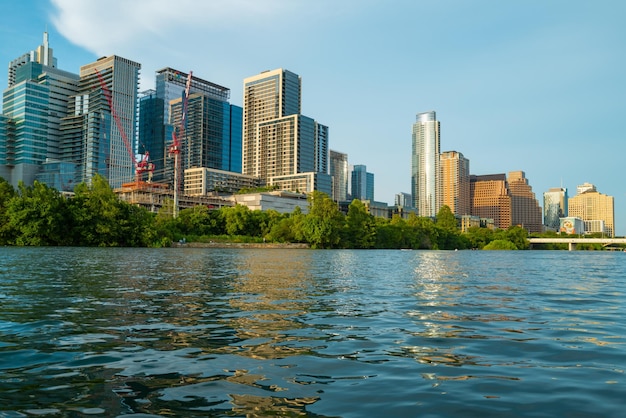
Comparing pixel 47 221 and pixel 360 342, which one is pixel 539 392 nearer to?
pixel 360 342

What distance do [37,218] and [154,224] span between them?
29164 millimetres

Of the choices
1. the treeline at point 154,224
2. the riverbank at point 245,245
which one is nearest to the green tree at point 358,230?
the treeline at point 154,224

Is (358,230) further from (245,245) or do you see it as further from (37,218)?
(37,218)

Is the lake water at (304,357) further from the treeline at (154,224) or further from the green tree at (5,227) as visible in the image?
the green tree at (5,227)

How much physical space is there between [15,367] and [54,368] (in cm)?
76

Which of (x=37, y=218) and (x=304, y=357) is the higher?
(x=37, y=218)

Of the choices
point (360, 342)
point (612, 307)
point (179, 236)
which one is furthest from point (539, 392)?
point (179, 236)

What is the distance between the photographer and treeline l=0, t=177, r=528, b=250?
9981 cm

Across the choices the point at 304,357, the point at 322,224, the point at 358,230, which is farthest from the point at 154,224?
the point at 304,357

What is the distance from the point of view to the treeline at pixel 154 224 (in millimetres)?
99812

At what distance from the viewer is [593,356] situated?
446 inches

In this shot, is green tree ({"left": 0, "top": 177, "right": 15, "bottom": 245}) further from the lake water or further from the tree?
the lake water

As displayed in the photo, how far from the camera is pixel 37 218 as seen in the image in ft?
327

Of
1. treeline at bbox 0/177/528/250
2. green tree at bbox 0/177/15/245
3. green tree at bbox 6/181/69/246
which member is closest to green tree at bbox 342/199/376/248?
treeline at bbox 0/177/528/250
